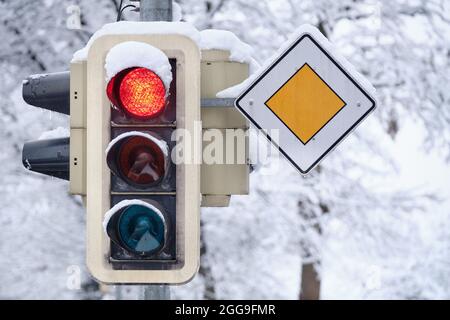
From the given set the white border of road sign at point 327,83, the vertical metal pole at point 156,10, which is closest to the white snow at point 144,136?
the white border of road sign at point 327,83

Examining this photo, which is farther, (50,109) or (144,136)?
(50,109)

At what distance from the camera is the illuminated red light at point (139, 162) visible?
3070 mm

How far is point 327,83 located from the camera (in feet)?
10.7

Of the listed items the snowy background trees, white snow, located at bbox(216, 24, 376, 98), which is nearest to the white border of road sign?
white snow, located at bbox(216, 24, 376, 98)

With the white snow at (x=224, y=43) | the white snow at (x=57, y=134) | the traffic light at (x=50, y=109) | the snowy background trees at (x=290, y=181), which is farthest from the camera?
the snowy background trees at (x=290, y=181)

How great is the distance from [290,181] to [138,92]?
8.77 m

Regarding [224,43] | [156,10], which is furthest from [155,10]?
[224,43]

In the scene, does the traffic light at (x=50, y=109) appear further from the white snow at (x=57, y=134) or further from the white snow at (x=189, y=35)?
the white snow at (x=189, y=35)

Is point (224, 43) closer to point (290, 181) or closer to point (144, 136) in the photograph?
point (144, 136)

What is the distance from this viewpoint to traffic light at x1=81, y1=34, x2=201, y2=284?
3.04 m

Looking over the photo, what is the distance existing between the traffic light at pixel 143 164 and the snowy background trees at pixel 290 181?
8.21 m

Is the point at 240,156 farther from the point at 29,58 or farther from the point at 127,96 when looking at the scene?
the point at 29,58
